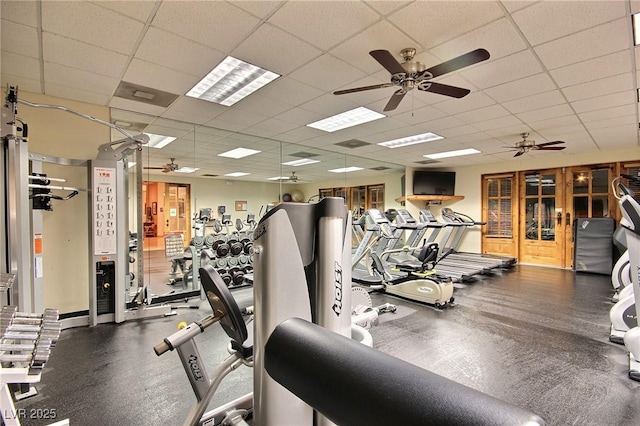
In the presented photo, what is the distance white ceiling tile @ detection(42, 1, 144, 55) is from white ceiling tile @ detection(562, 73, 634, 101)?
4280 mm

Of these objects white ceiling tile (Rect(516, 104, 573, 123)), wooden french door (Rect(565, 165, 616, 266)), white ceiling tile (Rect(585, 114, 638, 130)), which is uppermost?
white ceiling tile (Rect(516, 104, 573, 123))

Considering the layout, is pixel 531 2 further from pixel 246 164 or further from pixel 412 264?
pixel 246 164

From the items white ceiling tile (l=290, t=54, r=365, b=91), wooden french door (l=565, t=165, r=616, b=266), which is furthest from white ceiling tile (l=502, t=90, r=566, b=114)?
wooden french door (l=565, t=165, r=616, b=266)

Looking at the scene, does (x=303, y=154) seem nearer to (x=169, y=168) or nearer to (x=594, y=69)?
(x=169, y=168)

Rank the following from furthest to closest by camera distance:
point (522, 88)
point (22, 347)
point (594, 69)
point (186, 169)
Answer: point (186, 169) → point (522, 88) → point (594, 69) → point (22, 347)

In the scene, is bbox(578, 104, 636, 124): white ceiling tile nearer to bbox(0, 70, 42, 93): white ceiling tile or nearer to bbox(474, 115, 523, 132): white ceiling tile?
bbox(474, 115, 523, 132): white ceiling tile

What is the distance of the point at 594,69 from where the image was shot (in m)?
Answer: 3.06

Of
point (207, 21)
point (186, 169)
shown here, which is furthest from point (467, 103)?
point (186, 169)

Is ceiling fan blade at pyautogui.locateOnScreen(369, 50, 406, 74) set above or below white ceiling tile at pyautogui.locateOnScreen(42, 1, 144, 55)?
below

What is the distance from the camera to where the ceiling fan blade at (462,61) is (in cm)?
223

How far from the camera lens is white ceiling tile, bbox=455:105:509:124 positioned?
423cm

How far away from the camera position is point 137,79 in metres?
Answer: 3.24

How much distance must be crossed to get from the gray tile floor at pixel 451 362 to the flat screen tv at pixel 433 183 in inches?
199

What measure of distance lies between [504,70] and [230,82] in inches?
108
